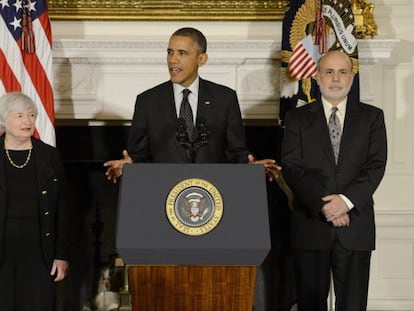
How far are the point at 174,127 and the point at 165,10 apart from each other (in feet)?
5.69

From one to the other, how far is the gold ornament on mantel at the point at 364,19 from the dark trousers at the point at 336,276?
1.86 meters

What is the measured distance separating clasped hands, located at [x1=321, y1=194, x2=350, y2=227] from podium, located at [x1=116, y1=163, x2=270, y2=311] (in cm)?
65

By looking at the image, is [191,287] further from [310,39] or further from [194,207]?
[310,39]

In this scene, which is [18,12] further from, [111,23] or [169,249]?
[169,249]

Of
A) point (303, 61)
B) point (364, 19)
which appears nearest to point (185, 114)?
point (303, 61)

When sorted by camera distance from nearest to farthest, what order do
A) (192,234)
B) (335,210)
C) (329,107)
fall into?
(192,234)
(335,210)
(329,107)

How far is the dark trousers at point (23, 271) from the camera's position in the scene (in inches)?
151

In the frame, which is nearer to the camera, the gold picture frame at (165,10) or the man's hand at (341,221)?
the man's hand at (341,221)

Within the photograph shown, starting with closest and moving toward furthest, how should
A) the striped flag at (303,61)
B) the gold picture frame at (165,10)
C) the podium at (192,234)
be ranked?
the podium at (192,234) → the striped flag at (303,61) → the gold picture frame at (165,10)

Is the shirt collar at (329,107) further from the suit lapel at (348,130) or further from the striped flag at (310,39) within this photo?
the striped flag at (310,39)

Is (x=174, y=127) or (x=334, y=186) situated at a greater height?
(x=174, y=127)

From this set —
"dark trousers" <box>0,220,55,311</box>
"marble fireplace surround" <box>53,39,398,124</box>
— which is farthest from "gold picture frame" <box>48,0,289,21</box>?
"dark trousers" <box>0,220,55,311</box>

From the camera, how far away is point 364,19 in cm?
554

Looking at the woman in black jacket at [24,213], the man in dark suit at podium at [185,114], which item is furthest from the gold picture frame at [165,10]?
the woman in black jacket at [24,213]
